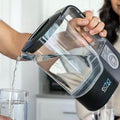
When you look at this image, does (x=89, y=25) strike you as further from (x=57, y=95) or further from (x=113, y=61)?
(x=57, y=95)

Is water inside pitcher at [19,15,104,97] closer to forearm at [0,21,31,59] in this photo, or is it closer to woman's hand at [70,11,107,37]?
woman's hand at [70,11,107,37]

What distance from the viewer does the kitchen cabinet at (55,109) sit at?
2.39 metres

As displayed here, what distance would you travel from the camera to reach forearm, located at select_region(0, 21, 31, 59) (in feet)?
3.98

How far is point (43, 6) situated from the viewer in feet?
9.07

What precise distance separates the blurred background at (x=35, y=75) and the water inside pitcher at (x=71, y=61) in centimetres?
154

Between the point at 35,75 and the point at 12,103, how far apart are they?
191cm

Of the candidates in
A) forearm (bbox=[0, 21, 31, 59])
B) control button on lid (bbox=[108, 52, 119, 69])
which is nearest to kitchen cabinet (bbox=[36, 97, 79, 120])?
forearm (bbox=[0, 21, 31, 59])

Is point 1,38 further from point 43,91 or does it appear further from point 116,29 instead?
point 43,91

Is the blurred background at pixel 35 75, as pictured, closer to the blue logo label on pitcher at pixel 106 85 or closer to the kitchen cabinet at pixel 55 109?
the kitchen cabinet at pixel 55 109

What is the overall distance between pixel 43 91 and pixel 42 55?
2.02 m

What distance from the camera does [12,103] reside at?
2.56ft

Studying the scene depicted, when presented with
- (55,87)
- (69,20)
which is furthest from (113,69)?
(55,87)

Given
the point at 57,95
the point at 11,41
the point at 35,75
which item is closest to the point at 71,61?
the point at 11,41

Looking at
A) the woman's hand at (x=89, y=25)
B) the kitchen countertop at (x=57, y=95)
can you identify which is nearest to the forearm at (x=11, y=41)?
the woman's hand at (x=89, y=25)
